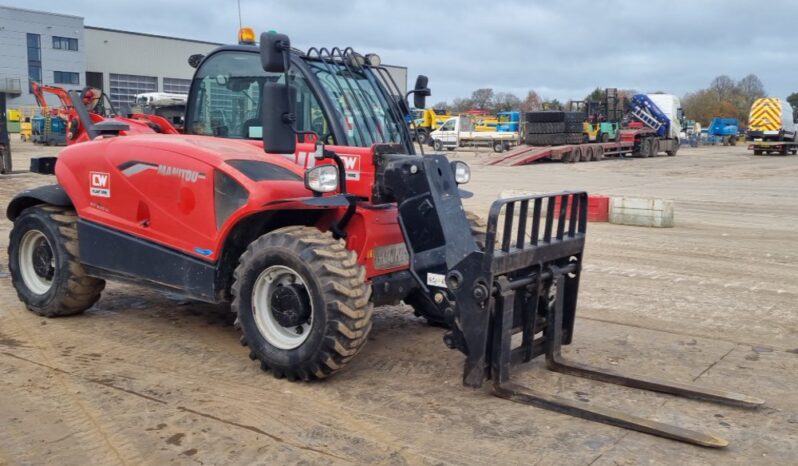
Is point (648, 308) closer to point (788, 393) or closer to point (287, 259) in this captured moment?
point (788, 393)

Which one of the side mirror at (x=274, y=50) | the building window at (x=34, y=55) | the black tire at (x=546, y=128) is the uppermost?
the building window at (x=34, y=55)

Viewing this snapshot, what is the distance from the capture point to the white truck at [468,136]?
139 feet

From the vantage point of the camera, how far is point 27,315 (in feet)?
21.5

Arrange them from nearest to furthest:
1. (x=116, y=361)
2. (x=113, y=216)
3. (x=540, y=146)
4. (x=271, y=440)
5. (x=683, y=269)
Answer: (x=271, y=440) < (x=116, y=361) < (x=113, y=216) < (x=683, y=269) < (x=540, y=146)

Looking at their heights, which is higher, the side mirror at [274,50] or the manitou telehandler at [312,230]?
the side mirror at [274,50]

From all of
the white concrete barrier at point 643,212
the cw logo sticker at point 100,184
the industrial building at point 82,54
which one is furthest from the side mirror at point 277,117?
the industrial building at point 82,54

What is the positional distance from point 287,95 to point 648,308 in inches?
165

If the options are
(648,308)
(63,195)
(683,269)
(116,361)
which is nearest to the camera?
(116,361)

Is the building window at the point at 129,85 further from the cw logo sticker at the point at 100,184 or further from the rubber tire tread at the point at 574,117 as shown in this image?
the cw logo sticker at the point at 100,184

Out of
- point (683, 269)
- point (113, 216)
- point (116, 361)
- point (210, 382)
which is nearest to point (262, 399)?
point (210, 382)

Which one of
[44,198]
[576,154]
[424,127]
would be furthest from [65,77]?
[424,127]

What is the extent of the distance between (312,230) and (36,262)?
3.21 m

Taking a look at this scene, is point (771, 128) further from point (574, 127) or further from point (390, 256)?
point (390, 256)

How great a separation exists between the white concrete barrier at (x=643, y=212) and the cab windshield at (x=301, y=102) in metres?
7.82
